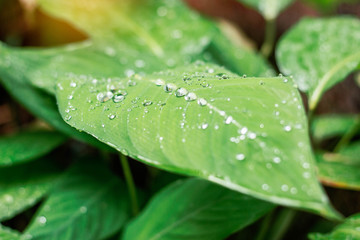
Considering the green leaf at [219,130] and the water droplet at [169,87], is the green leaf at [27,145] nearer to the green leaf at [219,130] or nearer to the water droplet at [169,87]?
the green leaf at [219,130]

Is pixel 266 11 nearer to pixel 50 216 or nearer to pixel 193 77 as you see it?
pixel 193 77

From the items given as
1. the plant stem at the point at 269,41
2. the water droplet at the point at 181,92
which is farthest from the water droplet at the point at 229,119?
the plant stem at the point at 269,41

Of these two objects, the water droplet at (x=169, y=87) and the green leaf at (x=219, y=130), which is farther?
the water droplet at (x=169, y=87)

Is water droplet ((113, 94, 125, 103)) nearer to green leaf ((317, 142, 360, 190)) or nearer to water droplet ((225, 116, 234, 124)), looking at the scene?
water droplet ((225, 116, 234, 124))

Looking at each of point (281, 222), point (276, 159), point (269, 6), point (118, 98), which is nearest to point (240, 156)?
point (276, 159)

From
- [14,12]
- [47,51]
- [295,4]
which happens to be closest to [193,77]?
[47,51]

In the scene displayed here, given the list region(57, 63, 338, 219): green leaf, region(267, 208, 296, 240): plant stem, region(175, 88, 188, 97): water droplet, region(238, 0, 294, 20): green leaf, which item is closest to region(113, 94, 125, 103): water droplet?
region(57, 63, 338, 219): green leaf
